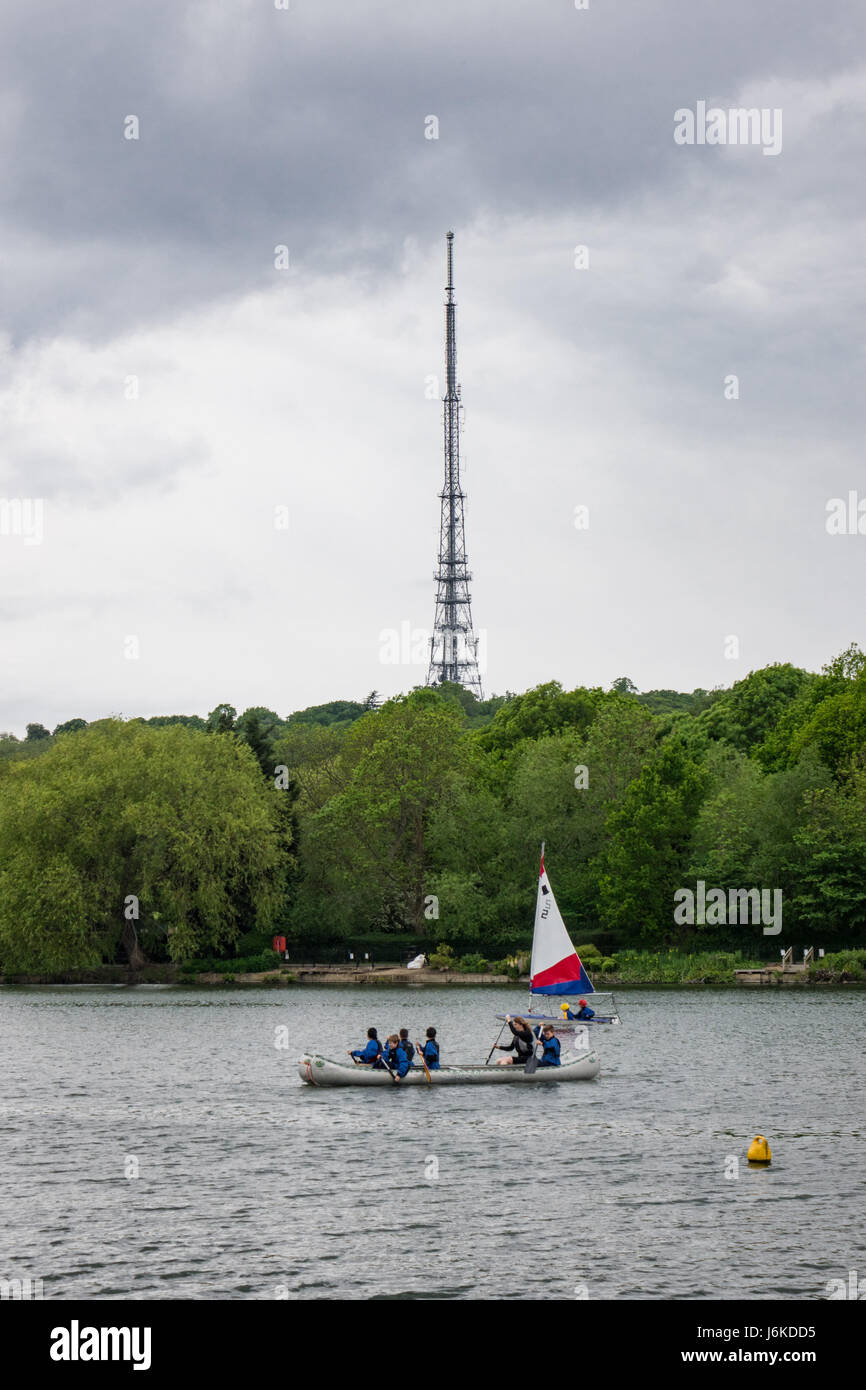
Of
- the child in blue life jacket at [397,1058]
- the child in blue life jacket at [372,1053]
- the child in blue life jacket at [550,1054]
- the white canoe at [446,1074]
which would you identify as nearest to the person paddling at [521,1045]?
the white canoe at [446,1074]

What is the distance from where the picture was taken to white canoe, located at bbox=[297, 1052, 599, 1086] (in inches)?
1869

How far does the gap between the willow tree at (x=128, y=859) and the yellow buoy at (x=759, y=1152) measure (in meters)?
65.8

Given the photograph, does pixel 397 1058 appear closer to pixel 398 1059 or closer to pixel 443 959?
pixel 398 1059

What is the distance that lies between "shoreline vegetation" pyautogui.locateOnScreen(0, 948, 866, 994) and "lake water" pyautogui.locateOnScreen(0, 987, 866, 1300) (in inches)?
1182

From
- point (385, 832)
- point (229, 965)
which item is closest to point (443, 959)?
point (385, 832)

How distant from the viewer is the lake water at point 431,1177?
2516cm

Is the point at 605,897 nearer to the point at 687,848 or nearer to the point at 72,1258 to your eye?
the point at 687,848

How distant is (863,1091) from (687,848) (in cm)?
5863

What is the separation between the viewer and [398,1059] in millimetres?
46844

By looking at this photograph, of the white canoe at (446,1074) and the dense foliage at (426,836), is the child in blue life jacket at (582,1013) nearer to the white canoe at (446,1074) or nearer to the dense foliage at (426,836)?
the white canoe at (446,1074)

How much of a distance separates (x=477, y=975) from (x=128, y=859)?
24246mm
